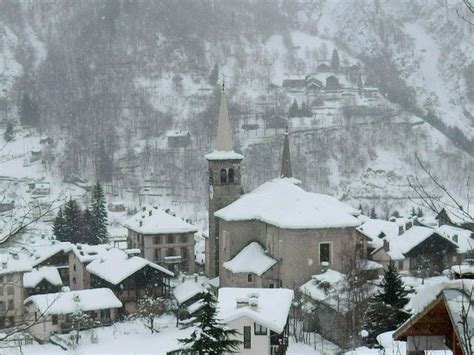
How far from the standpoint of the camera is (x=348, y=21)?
535ft

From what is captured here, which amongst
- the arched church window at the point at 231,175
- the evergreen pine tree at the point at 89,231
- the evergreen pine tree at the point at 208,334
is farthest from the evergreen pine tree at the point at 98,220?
the evergreen pine tree at the point at 208,334

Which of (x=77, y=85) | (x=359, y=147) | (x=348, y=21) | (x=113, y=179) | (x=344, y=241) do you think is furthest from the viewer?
(x=348, y=21)

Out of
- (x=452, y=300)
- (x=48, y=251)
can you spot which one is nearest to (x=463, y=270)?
(x=452, y=300)

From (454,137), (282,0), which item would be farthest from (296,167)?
(282,0)

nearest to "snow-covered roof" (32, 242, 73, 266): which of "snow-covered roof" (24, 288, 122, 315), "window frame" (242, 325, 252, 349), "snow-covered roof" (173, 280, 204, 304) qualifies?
"snow-covered roof" (24, 288, 122, 315)

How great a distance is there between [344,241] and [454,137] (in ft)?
308

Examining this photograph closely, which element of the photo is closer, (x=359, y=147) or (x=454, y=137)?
(x=359, y=147)

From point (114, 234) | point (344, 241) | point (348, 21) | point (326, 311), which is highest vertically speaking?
point (348, 21)

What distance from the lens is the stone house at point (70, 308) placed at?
32.0 metres

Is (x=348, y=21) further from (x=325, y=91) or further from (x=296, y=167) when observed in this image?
(x=296, y=167)

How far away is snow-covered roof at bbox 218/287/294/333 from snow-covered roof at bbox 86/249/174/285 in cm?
1178

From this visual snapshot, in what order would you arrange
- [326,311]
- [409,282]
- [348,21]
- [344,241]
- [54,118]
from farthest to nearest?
[348,21] → [54,118] → [409,282] → [344,241] → [326,311]

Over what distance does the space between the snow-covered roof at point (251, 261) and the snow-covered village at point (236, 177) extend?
14 cm

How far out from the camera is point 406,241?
144 ft
